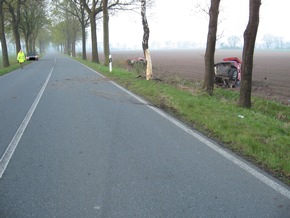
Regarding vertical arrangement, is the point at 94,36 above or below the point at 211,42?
above

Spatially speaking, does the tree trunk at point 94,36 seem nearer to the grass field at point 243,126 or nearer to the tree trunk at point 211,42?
the tree trunk at point 211,42

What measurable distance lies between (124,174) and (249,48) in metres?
6.29

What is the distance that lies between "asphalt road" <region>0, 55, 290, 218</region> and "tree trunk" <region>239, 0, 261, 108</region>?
10.2 feet

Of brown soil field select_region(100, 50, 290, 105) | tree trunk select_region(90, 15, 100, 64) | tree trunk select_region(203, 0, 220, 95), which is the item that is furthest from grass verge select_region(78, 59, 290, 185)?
tree trunk select_region(90, 15, 100, 64)

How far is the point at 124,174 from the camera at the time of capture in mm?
4297

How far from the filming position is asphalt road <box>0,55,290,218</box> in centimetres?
340

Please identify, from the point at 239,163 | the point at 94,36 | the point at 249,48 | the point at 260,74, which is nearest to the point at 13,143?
the point at 239,163

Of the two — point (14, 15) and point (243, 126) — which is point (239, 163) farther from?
point (14, 15)

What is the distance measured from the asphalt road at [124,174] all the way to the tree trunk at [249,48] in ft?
10.2

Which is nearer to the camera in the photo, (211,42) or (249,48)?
(249,48)

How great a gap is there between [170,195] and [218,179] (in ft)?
2.72

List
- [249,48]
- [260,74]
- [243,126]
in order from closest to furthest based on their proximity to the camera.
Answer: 1. [243,126]
2. [249,48]
3. [260,74]

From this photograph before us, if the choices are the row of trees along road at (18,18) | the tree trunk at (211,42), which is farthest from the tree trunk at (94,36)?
the tree trunk at (211,42)

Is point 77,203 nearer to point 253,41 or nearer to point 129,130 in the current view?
point 129,130
